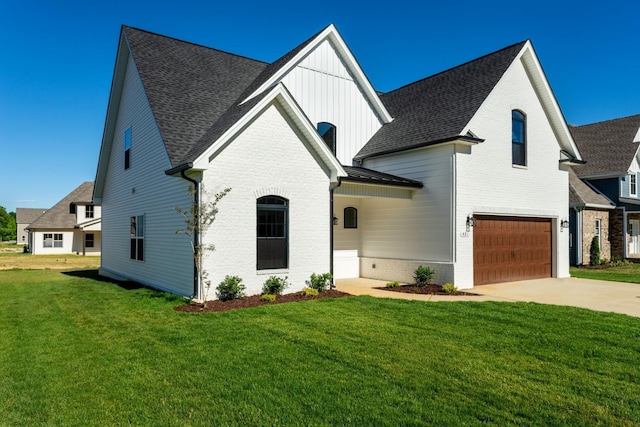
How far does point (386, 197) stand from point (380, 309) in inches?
217

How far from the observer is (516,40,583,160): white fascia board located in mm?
15355

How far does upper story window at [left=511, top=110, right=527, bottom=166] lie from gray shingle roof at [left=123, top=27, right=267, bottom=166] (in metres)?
9.93

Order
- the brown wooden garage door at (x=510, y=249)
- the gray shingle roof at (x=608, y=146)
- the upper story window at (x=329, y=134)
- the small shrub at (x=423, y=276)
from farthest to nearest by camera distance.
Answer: the gray shingle roof at (x=608, y=146)
the upper story window at (x=329, y=134)
the brown wooden garage door at (x=510, y=249)
the small shrub at (x=423, y=276)

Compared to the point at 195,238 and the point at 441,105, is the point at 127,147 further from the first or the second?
the point at 441,105

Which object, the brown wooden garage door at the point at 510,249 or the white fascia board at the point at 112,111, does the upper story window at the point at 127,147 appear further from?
the brown wooden garage door at the point at 510,249

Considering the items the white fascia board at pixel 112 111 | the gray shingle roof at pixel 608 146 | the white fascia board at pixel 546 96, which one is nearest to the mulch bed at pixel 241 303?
the white fascia board at pixel 112 111

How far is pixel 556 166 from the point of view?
17.0 metres

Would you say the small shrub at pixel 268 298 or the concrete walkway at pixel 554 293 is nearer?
the small shrub at pixel 268 298

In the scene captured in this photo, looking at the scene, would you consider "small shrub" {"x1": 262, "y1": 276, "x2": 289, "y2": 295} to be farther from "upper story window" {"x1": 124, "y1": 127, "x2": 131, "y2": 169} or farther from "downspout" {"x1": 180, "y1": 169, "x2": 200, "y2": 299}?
"upper story window" {"x1": 124, "y1": 127, "x2": 131, "y2": 169}

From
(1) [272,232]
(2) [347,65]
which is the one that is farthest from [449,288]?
(2) [347,65]

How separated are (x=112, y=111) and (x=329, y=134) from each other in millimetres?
8976

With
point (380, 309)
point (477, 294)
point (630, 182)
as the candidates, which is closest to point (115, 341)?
point (380, 309)

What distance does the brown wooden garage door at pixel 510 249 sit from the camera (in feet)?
48.2

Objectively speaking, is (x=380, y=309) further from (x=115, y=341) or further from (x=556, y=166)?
(x=556, y=166)
